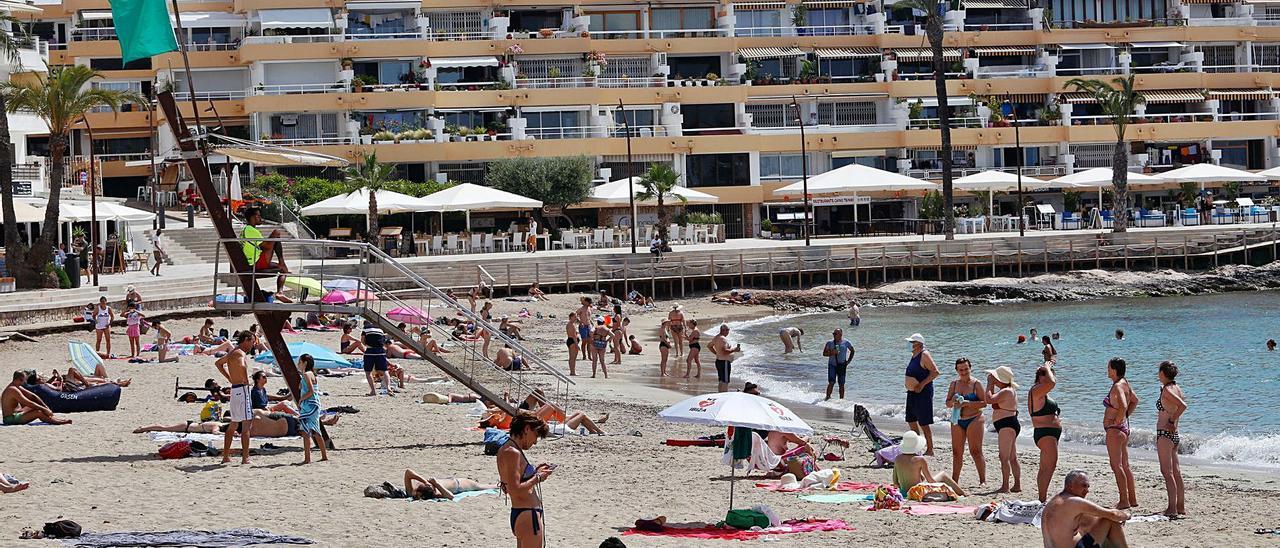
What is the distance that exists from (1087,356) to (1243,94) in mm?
40517

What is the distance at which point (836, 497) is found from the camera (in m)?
15.9

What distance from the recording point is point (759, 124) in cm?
6712

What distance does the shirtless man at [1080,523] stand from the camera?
10867mm

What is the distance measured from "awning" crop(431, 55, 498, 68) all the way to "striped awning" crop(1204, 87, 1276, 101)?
31.1 metres

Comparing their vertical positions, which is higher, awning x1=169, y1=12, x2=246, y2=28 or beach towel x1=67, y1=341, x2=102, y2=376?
awning x1=169, y1=12, x2=246, y2=28

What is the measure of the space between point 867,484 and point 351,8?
52.9 m

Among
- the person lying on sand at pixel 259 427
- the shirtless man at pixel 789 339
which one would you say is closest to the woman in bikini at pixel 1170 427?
the person lying on sand at pixel 259 427

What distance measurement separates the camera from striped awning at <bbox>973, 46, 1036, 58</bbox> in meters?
69.7

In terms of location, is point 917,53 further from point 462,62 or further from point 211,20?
point 211,20

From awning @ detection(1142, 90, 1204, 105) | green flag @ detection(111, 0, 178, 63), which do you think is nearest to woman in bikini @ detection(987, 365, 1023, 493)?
green flag @ detection(111, 0, 178, 63)

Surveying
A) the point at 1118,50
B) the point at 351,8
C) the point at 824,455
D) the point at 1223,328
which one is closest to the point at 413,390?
the point at 824,455

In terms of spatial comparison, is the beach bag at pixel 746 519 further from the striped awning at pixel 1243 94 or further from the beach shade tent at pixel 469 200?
the striped awning at pixel 1243 94

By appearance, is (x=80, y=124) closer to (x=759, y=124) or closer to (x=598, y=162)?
(x=598, y=162)

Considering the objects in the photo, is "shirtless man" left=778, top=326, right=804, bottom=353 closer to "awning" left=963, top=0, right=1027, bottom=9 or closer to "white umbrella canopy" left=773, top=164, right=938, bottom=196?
"white umbrella canopy" left=773, top=164, right=938, bottom=196
